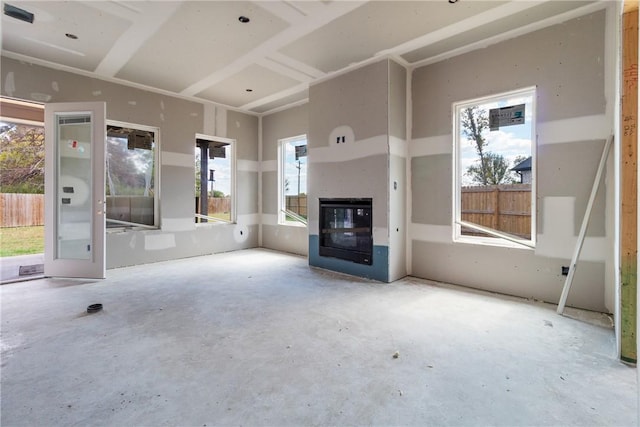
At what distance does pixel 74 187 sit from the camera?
414 centimetres

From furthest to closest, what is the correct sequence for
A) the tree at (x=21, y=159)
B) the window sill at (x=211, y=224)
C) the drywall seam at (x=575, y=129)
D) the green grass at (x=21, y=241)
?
the tree at (x=21, y=159)
the green grass at (x=21, y=241)
the window sill at (x=211, y=224)
the drywall seam at (x=575, y=129)

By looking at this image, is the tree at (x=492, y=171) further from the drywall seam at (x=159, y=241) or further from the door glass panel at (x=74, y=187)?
the door glass panel at (x=74, y=187)

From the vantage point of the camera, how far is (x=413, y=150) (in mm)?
4070

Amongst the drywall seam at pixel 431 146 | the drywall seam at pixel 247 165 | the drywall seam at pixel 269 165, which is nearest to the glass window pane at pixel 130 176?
the drywall seam at pixel 247 165

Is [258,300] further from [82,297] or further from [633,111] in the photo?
[633,111]

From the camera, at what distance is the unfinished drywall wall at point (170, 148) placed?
13.3 ft

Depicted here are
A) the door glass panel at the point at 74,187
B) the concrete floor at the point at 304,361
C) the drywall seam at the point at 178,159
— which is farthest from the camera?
the drywall seam at the point at 178,159

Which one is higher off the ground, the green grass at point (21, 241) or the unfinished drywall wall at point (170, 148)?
the unfinished drywall wall at point (170, 148)

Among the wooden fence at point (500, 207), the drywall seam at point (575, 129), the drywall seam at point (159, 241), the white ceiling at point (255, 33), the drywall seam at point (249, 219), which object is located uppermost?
the white ceiling at point (255, 33)

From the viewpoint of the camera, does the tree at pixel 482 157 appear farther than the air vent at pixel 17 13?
Yes

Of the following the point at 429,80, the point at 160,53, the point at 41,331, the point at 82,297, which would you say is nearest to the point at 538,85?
the point at 429,80

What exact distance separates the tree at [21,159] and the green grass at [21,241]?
118cm

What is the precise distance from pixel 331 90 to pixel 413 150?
154 cm

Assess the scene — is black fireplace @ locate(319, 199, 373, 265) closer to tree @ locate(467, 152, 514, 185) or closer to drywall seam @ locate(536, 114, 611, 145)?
tree @ locate(467, 152, 514, 185)
